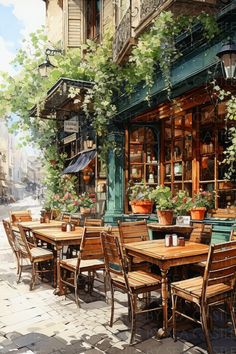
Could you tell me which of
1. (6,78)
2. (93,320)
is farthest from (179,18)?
(6,78)

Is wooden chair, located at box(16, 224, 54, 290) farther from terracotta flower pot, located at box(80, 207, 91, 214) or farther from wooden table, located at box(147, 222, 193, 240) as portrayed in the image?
terracotta flower pot, located at box(80, 207, 91, 214)

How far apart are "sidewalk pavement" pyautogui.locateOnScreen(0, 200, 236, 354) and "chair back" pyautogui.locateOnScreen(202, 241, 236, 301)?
785 mm

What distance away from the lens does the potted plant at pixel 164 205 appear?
715 cm

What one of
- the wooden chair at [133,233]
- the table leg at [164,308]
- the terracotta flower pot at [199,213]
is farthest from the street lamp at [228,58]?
the wooden chair at [133,233]

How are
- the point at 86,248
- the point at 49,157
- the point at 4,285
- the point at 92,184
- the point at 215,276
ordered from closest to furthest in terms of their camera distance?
the point at 215,276 < the point at 86,248 < the point at 4,285 < the point at 92,184 < the point at 49,157

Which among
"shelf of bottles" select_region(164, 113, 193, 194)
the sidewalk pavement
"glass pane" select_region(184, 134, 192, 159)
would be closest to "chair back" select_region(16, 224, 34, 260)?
the sidewalk pavement

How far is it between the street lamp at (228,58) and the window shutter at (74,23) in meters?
7.79

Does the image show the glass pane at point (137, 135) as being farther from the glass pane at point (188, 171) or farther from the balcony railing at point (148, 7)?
the balcony railing at point (148, 7)

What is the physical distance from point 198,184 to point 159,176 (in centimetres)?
132

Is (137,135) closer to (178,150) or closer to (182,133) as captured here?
(178,150)

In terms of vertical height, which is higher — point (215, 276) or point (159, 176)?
point (159, 176)

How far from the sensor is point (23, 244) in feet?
22.4

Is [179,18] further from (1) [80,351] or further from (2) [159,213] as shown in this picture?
(1) [80,351]

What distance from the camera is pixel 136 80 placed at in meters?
7.54
